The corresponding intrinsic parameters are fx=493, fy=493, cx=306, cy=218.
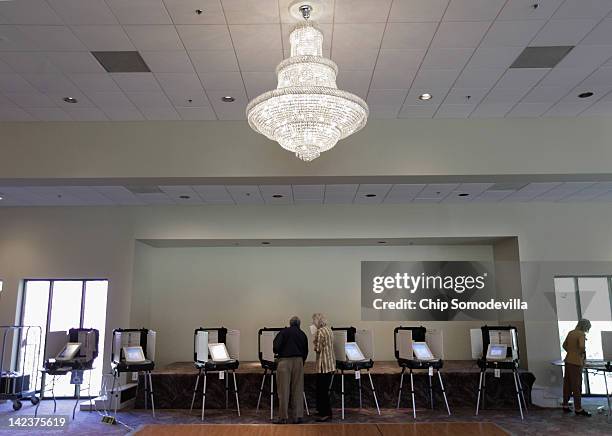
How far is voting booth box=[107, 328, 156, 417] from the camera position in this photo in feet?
26.7

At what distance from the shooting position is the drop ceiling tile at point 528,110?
5.70m

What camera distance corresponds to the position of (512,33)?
4207mm

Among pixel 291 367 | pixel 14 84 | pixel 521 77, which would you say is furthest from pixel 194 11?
pixel 291 367

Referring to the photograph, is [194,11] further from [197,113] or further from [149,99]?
[197,113]

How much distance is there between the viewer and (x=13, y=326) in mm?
9664

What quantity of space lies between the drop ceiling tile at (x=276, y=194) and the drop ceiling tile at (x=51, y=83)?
3862mm

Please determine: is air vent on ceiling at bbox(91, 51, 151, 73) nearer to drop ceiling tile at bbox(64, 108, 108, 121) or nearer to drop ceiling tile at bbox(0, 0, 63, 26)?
drop ceiling tile at bbox(0, 0, 63, 26)

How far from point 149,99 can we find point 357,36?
2530 mm

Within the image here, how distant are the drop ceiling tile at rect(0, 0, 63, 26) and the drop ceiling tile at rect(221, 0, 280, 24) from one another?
1376 millimetres

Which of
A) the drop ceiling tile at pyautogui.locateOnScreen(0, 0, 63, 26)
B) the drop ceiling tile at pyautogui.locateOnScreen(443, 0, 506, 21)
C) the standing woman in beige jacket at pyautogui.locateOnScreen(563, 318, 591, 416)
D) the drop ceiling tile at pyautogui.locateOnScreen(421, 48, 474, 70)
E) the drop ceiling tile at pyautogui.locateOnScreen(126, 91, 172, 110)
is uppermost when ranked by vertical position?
the drop ceiling tile at pyautogui.locateOnScreen(421, 48, 474, 70)

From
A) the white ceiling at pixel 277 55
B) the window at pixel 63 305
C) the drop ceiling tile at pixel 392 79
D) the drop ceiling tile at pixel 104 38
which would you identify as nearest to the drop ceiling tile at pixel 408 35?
the white ceiling at pixel 277 55

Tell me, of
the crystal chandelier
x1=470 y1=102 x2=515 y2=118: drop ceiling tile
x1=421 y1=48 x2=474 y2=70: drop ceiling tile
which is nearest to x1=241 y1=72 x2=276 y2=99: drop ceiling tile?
the crystal chandelier

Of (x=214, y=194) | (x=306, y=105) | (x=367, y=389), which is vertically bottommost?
(x=367, y=389)

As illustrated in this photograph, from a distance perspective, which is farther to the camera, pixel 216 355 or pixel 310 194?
pixel 310 194
